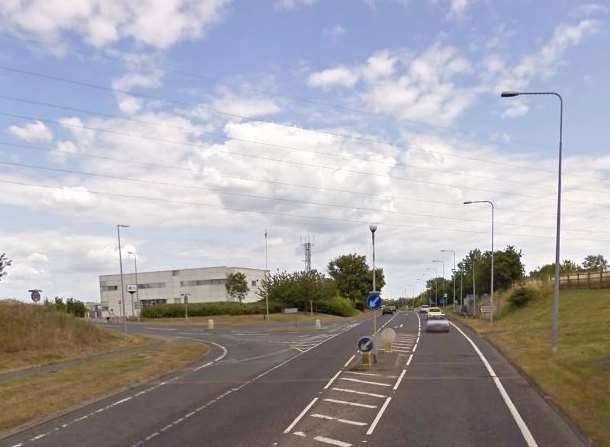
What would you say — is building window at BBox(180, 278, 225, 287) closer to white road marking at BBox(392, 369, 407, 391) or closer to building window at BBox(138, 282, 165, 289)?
building window at BBox(138, 282, 165, 289)

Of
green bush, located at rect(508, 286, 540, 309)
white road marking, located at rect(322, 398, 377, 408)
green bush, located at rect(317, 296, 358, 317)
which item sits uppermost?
white road marking, located at rect(322, 398, 377, 408)

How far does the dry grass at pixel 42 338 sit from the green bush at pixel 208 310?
162ft

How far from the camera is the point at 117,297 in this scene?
136m

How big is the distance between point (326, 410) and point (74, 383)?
10810 mm

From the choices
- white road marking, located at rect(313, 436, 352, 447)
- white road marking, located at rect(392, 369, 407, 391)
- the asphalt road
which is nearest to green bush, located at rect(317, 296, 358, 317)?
the asphalt road

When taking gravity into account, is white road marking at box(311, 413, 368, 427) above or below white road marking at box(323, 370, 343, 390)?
above

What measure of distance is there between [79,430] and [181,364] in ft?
50.2

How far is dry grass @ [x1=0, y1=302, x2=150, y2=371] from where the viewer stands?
101ft

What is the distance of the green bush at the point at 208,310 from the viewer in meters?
90.2

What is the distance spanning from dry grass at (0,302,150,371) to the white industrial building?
81923 millimetres

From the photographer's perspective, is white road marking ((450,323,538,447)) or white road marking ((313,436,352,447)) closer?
white road marking ((313,436,352,447))

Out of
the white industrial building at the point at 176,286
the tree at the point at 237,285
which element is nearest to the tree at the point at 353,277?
the white industrial building at the point at 176,286

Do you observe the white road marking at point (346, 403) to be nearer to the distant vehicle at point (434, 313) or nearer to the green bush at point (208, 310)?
the distant vehicle at point (434, 313)

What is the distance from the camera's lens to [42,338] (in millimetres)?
34188
